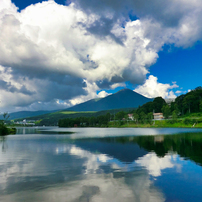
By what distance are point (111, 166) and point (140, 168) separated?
4046 mm

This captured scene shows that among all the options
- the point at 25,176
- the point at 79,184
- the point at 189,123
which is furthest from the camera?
the point at 189,123

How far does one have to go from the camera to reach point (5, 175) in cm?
2286

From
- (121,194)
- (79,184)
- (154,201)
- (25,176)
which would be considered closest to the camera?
(154,201)

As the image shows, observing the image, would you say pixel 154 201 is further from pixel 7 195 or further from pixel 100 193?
pixel 7 195

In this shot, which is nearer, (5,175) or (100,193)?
(100,193)

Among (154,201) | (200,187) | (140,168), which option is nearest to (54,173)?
(140,168)

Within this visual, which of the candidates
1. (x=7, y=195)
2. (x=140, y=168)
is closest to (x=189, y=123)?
(x=140, y=168)

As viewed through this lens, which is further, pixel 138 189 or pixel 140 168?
pixel 140 168

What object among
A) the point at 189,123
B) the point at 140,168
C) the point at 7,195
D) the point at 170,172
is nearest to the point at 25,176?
the point at 7,195

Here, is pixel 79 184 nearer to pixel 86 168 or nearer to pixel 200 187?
pixel 86 168

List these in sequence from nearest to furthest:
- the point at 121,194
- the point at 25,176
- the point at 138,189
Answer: the point at 121,194 < the point at 138,189 < the point at 25,176

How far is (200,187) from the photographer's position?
58.2ft

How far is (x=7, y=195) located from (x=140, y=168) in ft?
52.1

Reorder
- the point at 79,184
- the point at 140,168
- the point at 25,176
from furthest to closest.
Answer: the point at 140,168
the point at 25,176
the point at 79,184
